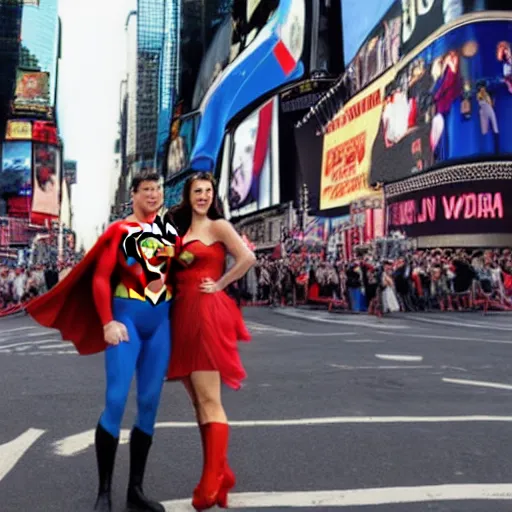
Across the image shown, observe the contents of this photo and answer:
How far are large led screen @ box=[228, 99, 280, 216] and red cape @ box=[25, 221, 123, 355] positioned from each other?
179ft

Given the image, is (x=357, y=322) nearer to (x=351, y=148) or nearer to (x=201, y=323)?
(x=201, y=323)

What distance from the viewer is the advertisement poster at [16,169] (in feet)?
415

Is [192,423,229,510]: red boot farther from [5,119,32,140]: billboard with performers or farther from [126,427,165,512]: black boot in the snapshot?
[5,119,32,140]: billboard with performers

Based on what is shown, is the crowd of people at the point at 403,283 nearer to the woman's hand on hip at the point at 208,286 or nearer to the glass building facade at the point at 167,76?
the woman's hand on hip at the point at 208,286

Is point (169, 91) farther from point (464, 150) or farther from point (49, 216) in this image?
point (464, 150)

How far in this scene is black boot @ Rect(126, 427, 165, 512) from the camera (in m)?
3.68

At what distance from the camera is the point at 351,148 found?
4481 cm

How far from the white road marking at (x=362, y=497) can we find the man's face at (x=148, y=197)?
5.28 ft

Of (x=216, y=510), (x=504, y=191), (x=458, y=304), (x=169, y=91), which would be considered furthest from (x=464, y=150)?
(x=169, y=91)

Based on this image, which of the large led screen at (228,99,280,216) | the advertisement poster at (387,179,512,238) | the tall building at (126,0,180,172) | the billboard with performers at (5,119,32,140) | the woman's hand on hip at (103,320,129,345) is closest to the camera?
the woman's hand on hip at (103,320,129,345)

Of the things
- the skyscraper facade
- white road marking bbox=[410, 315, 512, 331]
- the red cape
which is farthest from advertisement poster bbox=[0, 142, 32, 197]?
the red cape

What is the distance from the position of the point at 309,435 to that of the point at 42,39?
6502 inches

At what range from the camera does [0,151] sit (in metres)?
128

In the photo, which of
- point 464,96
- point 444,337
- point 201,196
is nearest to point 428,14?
point 464,96
